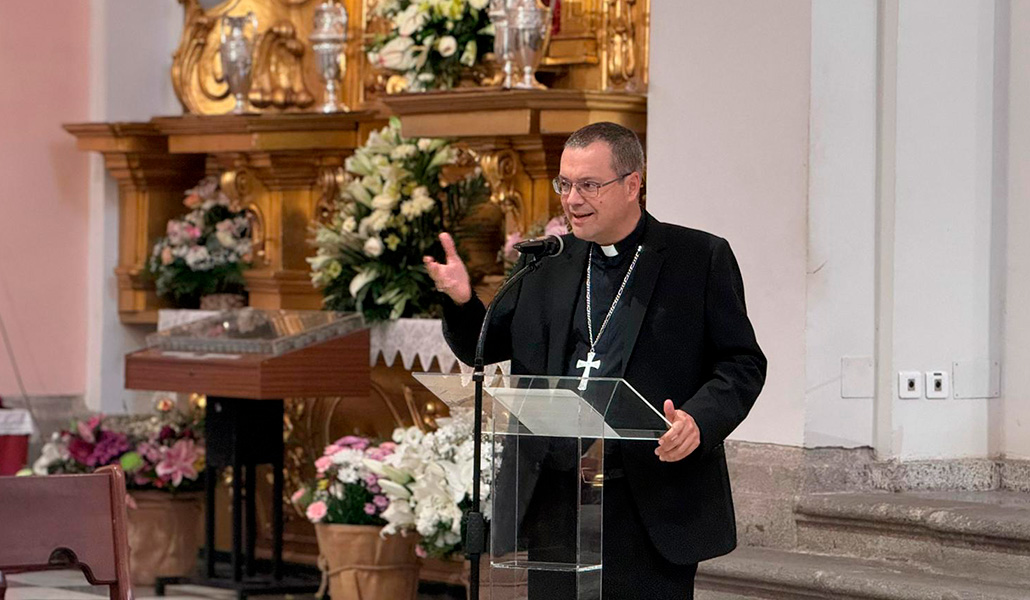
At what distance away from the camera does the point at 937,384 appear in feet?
19.9

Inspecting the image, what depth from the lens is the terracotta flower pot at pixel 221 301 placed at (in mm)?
8688

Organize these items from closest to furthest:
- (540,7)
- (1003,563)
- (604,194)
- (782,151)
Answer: (604,194) < (1003,563) < (782,151) < (540,7)

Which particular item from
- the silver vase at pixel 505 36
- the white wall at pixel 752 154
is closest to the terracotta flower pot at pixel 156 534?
the silver vase at pixel 505 36

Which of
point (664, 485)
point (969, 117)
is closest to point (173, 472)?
point (969, 117)

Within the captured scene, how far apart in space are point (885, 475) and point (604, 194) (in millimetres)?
2501

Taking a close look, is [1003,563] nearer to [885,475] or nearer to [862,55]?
[885,475]

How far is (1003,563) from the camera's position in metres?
5.30

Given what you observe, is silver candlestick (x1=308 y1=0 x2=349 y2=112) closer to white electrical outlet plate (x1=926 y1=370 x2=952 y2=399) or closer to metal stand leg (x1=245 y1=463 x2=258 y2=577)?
metal stand leg (x1=245 y1=463 x2=258 y2=577)

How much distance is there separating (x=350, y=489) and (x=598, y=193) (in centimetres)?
311

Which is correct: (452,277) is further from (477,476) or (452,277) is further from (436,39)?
(436,39)

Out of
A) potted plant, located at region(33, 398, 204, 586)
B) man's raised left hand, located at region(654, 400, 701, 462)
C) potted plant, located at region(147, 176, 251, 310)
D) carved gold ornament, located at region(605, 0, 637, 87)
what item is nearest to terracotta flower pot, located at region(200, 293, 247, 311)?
potted plant, located at region(147, 176, 251, 310)

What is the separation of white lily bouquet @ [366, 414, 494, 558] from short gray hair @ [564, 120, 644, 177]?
2.28 metres

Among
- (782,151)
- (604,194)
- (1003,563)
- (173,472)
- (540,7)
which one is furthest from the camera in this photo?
(173,472)

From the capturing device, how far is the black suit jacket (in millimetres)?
3854
